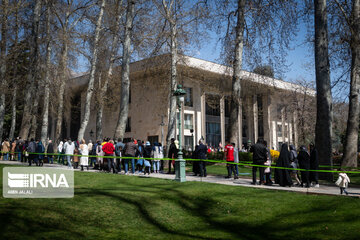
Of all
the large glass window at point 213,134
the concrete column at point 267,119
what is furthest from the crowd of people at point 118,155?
the concrete column at point 267,119

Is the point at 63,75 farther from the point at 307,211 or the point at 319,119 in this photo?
the point at 307,211

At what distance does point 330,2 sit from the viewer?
19.0 meters

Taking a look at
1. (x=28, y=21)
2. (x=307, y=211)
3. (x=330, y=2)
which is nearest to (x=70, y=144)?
(x=28, y=21)

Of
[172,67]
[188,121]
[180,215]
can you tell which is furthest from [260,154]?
[188,121]

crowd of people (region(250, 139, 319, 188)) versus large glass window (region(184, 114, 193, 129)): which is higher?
large glass window (region(184, 114, 193, 129))

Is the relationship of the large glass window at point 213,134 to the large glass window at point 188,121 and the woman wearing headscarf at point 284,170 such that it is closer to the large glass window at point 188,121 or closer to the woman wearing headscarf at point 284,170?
the large glass window at point 188,121

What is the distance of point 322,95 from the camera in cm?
1512

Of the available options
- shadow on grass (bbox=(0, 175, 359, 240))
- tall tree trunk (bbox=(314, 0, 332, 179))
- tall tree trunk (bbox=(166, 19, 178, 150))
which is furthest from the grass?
tall tree trunk (bbox=(166, 19, 178, 150))

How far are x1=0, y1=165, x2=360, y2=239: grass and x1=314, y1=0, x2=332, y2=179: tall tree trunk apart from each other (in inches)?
206

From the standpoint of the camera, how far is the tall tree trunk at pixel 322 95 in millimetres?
14914

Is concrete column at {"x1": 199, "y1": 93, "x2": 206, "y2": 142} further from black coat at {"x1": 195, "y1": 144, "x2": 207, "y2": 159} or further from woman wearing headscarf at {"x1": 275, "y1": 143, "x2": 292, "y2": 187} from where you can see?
woman wearing headscarf at {"x1": 275, "y1": 143, "x2": 292, "y2": 187}

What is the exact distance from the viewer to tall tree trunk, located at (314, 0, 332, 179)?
48.9ft

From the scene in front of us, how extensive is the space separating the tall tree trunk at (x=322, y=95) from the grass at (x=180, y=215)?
17.2 feet

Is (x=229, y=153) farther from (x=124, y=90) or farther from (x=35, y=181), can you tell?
(x=124, y=90)
